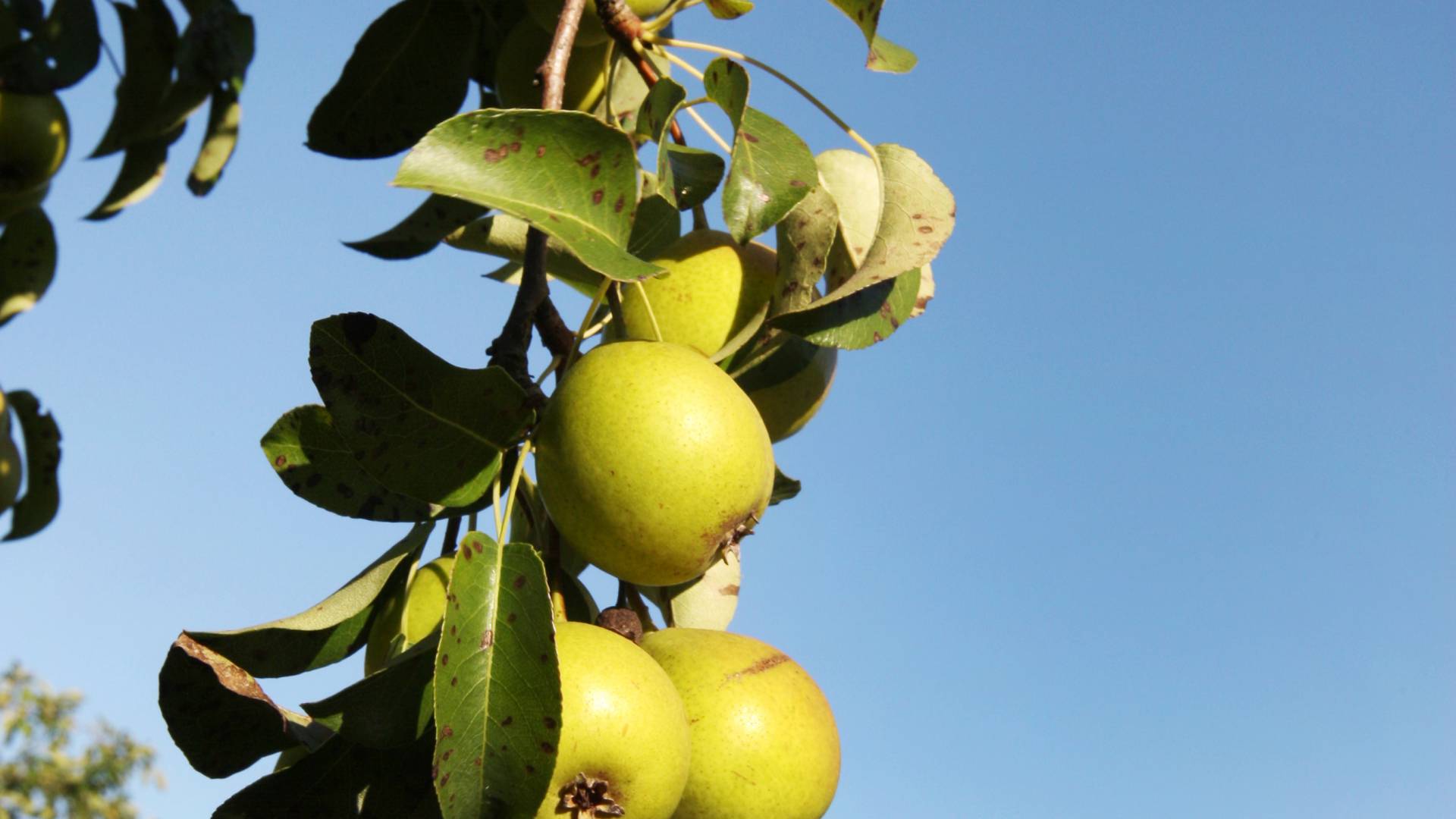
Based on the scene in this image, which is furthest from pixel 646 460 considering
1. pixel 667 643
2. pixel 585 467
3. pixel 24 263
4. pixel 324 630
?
pixel 24 263

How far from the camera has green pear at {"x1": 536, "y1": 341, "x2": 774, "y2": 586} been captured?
1262mm

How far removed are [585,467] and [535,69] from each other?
2.70 ft

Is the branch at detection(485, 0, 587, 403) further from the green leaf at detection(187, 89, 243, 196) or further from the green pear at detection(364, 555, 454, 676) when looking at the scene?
the green leaf at detection(187, 89, 243, 196)

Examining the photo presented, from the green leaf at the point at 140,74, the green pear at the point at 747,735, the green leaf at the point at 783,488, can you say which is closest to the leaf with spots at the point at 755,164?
the green pear at the point at 747,735

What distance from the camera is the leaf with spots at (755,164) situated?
4.42 feet

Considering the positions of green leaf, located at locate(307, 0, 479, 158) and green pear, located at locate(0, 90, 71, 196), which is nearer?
green leaf, located at locate(307, 0, 479, 158)

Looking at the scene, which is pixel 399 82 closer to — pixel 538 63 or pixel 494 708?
pixel 538 63

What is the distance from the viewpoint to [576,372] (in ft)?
4.42

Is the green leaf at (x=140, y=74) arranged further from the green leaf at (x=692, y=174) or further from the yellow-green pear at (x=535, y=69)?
the green leaf at (x=692, y=174)

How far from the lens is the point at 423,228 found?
196 cm

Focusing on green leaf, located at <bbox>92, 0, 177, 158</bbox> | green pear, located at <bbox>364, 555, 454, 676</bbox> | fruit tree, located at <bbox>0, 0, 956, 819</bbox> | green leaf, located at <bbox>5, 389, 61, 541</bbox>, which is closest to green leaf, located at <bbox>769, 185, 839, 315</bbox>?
fruit tree, located at <bbox>0, 0, 956, 819</bbox>

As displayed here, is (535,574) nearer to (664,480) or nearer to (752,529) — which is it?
(664,480)

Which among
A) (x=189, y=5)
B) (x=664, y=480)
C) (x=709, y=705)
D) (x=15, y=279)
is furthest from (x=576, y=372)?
(x=15, y=279)

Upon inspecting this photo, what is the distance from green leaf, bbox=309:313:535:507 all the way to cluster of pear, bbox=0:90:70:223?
1.51 metres
